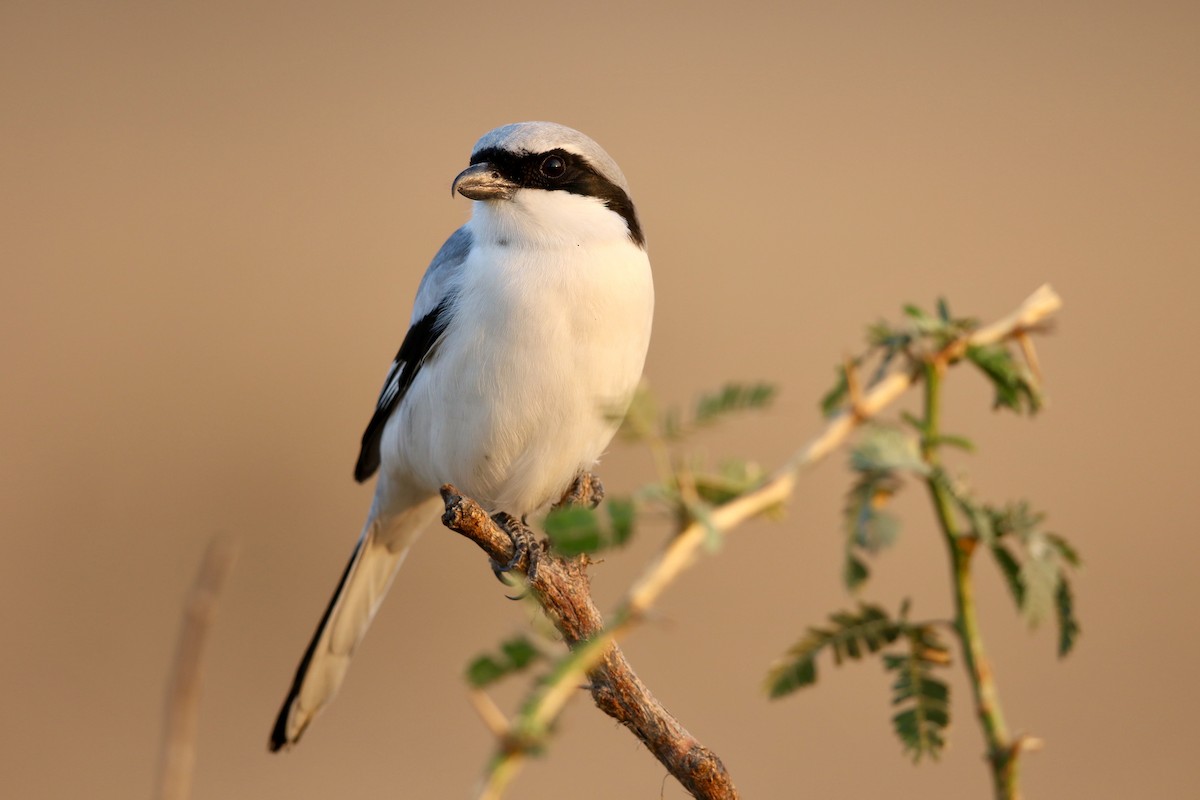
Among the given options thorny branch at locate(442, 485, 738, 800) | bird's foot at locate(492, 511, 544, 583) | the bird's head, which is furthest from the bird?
thorny branch at locate(442, 485, 738, 800)

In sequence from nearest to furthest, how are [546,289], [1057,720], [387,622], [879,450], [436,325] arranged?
[879,450], [546,289], [436,325], [1057,720], [387,622]

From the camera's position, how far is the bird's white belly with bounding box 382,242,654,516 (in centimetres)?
315

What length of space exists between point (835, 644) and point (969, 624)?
0.47 ft

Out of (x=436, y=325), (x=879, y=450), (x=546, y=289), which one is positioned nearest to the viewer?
(x=879, y=450)

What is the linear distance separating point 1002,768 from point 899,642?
147 millimetres

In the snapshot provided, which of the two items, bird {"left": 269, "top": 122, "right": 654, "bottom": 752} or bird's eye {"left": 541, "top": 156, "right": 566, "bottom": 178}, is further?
bird's eye {"left": 541, "top": 156, "right": 566, "bottom": 178}

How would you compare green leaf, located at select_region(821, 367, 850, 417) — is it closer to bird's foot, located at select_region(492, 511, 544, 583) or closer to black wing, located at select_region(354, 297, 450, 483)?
bird's foot, located at select_region(492, 511, 544, 583)

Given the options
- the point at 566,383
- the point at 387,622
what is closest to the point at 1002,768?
the point at 566,383

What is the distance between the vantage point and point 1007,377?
0.71 m

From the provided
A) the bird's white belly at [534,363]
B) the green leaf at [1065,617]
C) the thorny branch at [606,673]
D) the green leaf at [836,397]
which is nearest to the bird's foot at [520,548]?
the thorny branch at [606,673]

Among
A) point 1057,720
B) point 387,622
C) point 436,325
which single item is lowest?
point 387,622

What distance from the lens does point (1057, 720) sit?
612 centimetres

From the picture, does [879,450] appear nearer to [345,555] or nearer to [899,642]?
[899,642]

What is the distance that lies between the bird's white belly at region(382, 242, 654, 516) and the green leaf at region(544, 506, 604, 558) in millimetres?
2266
